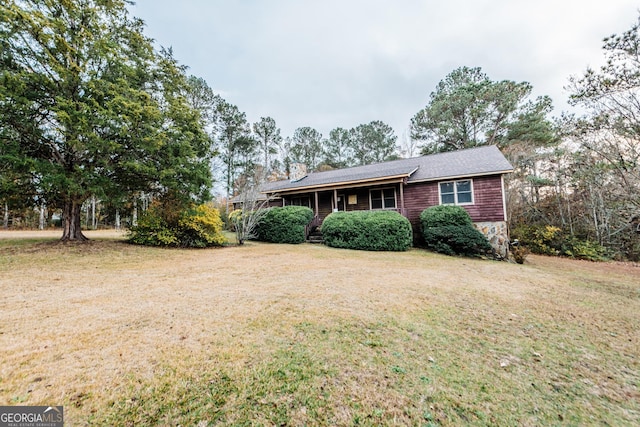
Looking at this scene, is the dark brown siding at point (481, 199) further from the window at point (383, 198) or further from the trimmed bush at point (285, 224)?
the trimmed bush at point (285, 224)

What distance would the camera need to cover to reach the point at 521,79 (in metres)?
18.3

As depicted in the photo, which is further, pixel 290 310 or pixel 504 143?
pixel 504 143

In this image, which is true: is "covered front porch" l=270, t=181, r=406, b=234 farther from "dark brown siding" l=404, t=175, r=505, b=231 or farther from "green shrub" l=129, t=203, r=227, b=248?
"green shrub" l=129, t=203, r=227, b=248

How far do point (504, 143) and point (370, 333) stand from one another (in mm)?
22967

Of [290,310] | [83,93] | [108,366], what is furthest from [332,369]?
[83,93]

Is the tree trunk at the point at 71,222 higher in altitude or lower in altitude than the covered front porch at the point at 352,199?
lower

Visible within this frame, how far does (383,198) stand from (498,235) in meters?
5.91

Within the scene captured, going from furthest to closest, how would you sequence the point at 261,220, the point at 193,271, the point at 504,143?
the point at 504,143, the point at 261,220, the point at 193,271

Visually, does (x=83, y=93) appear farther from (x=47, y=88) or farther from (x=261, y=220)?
(x=261, y=220)

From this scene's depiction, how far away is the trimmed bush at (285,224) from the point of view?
1333 centimetres

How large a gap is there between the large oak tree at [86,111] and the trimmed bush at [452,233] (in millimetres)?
10003

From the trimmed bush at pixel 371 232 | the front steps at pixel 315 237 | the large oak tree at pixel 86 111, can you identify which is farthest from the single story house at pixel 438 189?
the large oak tree at pixel 86 111

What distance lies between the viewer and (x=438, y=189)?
13.3 meters

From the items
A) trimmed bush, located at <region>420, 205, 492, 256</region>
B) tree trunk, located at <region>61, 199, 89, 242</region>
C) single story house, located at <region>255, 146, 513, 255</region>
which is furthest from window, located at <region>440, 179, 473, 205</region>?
tree trunk, located at <region>61, 199, 89, 242</region>
